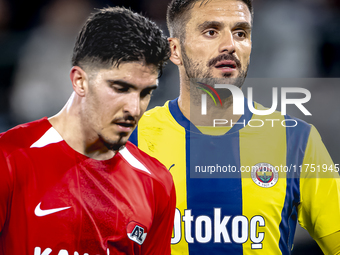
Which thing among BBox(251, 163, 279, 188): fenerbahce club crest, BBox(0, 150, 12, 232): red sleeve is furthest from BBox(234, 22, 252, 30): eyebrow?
BBox(0, 150, 12, 232): red sleeve

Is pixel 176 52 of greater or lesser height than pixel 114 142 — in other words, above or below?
above

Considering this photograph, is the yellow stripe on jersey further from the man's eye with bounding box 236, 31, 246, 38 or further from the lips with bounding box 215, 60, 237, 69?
the man's eye with bounding box 236, 31, 246, 38

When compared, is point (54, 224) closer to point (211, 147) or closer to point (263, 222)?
point (211, 147)

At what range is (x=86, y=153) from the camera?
1152 mm

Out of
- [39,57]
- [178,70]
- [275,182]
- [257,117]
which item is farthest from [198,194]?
[39,57]

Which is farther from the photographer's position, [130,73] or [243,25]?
[243,25]

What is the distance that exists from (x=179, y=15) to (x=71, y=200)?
101 cm

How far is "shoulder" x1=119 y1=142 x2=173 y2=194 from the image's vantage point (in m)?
1.29

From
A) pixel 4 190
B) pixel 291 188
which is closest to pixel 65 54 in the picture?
pixel 4 190

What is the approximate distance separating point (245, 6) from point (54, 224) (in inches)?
50.2

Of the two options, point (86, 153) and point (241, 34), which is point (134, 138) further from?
point (241, 34)

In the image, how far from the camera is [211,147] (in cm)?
154

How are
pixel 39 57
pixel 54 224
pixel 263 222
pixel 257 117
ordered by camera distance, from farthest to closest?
pixel 39 57
pixel 257 117
pixel 263 222
pixel 54 224

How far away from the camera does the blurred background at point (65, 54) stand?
1845 millimetres
